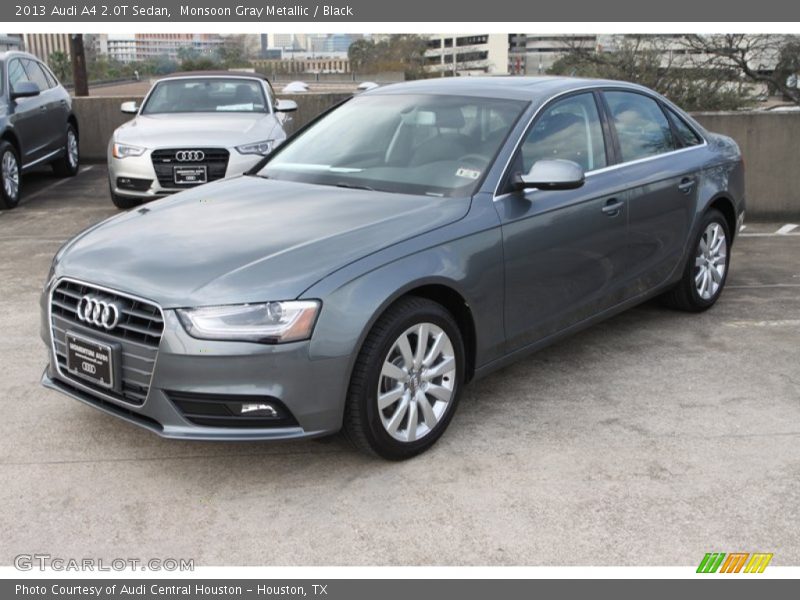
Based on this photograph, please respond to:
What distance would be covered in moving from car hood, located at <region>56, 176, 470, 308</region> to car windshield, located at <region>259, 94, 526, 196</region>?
0.56ft

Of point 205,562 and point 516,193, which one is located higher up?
point 516,193

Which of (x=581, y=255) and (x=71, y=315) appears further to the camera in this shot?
(x=581, y=255)

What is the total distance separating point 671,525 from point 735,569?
12.0 inches

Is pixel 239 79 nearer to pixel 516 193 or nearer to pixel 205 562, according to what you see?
pixel 516 193

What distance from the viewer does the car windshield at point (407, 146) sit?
15.0ft

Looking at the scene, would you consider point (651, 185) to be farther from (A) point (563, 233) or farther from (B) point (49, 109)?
(B) point (49, 109)

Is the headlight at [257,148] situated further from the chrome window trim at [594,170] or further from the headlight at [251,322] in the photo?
the headlight at [251,322]

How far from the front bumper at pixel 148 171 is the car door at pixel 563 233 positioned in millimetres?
4702

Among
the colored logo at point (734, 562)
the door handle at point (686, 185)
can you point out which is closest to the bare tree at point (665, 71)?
the door handle at point (686, 185)

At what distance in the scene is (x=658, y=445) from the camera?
4.22 m

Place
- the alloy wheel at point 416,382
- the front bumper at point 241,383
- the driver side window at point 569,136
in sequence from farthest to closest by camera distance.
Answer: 1. the driver side window at point 569,136
2. the alloy wheel at point 416,382
3. the front bumper at point 241,383

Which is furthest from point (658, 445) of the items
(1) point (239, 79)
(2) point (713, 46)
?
(2) point (713, 46)

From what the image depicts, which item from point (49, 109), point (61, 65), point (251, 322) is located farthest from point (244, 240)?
point (61, 65)

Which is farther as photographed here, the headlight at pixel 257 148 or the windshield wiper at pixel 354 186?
the headlight at pixel 257 148
